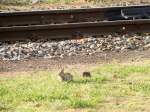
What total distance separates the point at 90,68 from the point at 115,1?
37.9 ft

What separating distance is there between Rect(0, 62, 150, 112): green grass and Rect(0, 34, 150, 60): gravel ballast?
5.77 feet

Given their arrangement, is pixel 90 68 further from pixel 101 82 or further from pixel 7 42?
pixel 7 42

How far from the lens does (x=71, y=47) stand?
1191 cm

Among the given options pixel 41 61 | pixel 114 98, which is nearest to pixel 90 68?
pixel 41 61

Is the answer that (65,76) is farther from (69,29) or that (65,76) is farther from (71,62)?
(69,29)

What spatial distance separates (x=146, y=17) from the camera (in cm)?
1429

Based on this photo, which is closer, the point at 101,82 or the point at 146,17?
the point at 101,82

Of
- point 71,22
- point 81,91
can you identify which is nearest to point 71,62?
point 81,91

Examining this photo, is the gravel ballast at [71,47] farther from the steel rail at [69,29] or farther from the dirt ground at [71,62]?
the dirt ground at [71,62]

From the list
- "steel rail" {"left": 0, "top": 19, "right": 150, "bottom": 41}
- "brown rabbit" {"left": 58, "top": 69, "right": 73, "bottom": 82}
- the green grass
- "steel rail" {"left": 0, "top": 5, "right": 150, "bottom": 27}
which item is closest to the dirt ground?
the green grass

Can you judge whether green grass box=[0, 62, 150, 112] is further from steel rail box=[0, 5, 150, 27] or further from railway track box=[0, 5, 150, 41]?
steel rail box=[0, 5, 150, 27]

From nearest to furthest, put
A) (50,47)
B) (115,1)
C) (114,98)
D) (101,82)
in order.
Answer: (114,98) < (101,82) < (50,47) < (115,1)

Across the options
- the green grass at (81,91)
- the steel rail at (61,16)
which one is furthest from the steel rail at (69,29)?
the green grass at (81,91)

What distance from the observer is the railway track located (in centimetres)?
1280
